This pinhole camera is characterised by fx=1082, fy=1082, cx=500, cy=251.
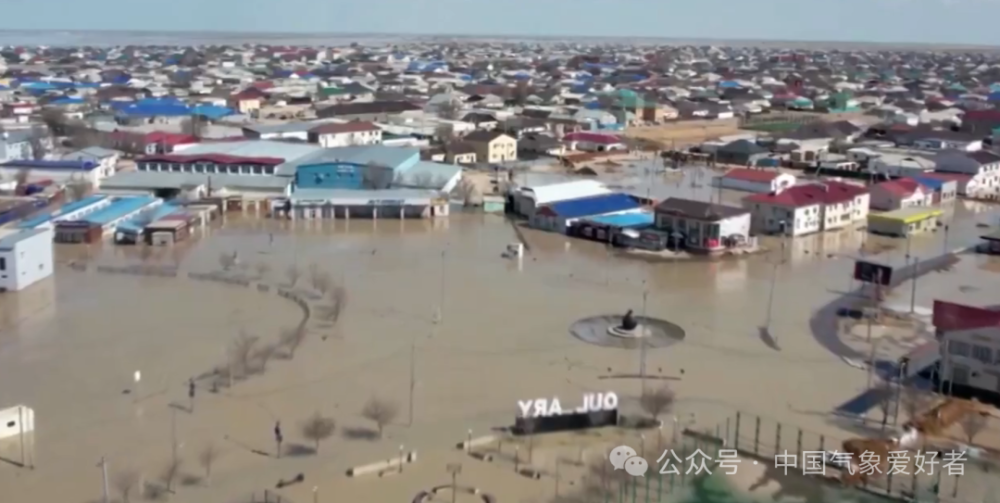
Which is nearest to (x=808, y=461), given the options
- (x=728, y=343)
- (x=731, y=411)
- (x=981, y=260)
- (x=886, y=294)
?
(x=731, y=411)

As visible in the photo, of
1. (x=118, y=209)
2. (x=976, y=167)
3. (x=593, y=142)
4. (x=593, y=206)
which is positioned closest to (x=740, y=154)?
(x=593, y=142)

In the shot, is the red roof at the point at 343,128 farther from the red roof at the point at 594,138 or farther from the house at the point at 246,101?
the house at the point at 246,101

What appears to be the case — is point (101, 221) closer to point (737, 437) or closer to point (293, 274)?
point (293, 274)

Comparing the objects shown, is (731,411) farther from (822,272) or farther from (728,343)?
(822,272)

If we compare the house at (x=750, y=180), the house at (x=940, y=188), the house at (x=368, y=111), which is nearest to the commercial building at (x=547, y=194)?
the house at (x=750, y=180)

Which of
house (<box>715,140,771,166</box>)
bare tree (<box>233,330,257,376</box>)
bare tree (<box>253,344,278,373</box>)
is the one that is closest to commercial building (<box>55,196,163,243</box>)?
bare tree (<box>233,330,257,376</box>)

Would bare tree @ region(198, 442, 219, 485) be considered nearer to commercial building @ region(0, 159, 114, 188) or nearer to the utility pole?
the utility pole
